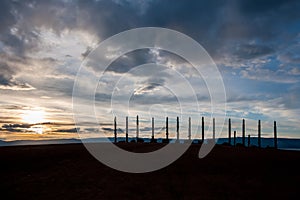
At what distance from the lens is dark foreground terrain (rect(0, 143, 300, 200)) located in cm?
1817

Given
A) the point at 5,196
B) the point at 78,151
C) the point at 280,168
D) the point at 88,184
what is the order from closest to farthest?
1. the point at 5,196
2. the point at 88,184
3. the point at 280,168
4. the point at 78,151

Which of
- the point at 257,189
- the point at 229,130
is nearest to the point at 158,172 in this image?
the point at 257,189

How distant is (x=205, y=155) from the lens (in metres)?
28.2

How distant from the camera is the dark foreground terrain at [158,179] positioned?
18.2m

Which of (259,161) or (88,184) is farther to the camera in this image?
(259,161)

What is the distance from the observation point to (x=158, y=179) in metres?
20.7

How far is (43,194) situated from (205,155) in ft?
48.6

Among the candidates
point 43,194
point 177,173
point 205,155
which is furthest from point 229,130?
point 43,194

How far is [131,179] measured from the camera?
68.1 ft

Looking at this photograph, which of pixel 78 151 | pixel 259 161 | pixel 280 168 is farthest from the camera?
pixel 78 151

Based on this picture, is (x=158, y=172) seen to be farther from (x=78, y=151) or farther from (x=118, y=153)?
(x=78, y=151)

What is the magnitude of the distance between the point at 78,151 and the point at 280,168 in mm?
18195

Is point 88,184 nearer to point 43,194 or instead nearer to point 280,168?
point 43,194

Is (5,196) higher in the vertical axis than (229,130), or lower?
lower
